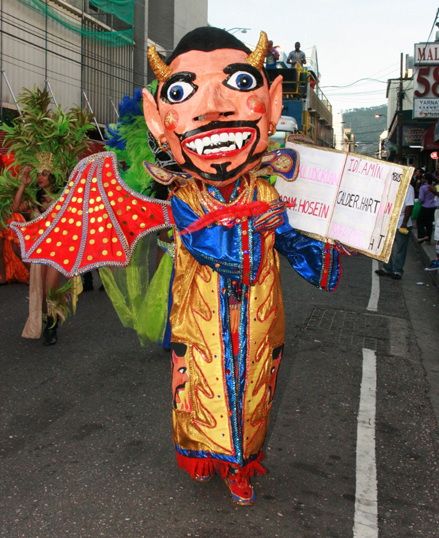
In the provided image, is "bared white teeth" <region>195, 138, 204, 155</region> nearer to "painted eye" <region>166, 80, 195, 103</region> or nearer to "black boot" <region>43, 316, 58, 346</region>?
"painted eye" <region>166, 80, 195, 103</region>

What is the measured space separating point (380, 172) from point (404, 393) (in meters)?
2.39

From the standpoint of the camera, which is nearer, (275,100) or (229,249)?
(229,249)

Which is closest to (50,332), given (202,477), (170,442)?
(170,442)

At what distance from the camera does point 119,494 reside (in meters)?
3.25

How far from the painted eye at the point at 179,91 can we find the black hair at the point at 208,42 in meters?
0.20

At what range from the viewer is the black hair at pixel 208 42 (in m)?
2.97

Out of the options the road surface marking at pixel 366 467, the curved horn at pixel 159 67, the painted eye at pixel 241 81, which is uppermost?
the curved horn at pixel 159 67

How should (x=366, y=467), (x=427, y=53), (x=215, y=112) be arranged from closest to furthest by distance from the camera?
(x=215, y=112) < (x=366, y=467) < (x=427, y=53)

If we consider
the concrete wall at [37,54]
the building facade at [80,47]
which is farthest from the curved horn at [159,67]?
the concrete wall at [37,54]

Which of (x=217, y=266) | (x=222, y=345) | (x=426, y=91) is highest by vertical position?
(x=426, y=91)

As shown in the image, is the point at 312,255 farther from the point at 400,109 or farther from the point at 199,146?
the point at 400,109

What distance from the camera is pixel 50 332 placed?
19.7 feet

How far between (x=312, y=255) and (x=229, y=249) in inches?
23.2

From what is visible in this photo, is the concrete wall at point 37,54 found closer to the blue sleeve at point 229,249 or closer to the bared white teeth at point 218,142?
the bared white teeth at point 218,142
